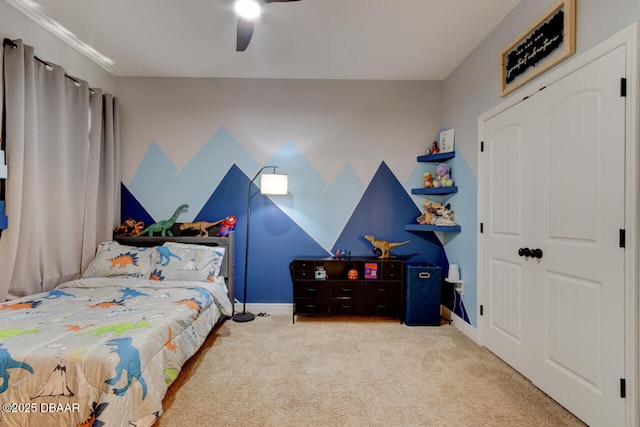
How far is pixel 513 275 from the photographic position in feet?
7.57

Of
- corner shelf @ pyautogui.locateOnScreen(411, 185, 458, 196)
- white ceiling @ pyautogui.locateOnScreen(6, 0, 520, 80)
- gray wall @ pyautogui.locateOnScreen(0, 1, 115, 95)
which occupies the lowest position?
corner shelf @ pyautogui.locateOnScreen(411, 185, 458, 196)

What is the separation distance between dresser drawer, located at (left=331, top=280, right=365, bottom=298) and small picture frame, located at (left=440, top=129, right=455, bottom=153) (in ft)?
5.85

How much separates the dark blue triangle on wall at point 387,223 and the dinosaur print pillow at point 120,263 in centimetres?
203

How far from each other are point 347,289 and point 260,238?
47.4 inches

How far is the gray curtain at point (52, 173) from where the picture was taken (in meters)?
2.27

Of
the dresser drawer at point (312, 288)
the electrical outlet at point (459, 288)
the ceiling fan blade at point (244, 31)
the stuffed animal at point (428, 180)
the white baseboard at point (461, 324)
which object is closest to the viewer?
the ceiling fan blade at point (244, 31)

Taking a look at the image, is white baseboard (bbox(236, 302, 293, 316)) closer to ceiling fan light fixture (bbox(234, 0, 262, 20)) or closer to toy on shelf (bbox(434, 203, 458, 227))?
toy on shelf (bbox(434, 203, 458, 227))

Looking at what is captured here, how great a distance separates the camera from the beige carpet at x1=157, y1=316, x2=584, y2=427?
173 centimetres

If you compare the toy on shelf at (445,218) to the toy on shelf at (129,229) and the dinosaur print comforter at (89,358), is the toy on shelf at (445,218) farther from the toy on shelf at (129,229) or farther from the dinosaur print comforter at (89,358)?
the toy on shelf at (129,229)

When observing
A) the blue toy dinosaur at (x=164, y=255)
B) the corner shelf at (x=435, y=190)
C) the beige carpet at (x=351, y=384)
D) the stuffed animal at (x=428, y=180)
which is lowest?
the beige carpet at (x=351, y=384)

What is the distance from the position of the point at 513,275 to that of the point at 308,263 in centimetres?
187

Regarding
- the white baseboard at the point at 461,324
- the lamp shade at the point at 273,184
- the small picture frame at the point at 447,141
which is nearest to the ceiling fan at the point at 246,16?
the lamp shade at the point at 273,184

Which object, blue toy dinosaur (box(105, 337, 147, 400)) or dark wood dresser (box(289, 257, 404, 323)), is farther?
dark wood dresser (box(289, 257, 404, 323))

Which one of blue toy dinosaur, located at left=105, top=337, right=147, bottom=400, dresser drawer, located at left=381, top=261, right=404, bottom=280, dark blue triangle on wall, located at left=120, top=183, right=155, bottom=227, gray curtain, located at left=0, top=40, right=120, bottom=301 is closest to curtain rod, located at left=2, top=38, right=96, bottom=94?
gray curtain, located at left=0, top=40, right=120, bottom=301
